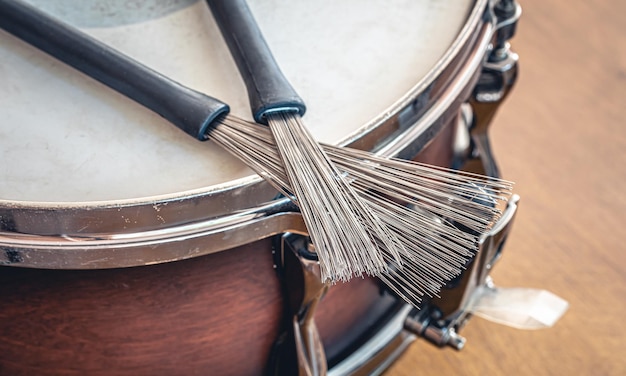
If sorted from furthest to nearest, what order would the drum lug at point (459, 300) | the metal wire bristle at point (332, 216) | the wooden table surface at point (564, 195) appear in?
the wooden table surface at point (564, 195) → the drum lug at point (459, 300) → the metal wire bristle at point (332, 216)

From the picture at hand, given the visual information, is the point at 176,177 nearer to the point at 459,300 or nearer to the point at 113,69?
the point at 113,69

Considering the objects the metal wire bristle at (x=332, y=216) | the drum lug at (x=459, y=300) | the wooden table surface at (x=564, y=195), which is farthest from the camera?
the wooden table surface at (x=564, y=195)

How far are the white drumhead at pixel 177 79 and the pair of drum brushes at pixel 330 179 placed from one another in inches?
0.8

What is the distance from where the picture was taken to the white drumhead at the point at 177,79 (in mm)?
532

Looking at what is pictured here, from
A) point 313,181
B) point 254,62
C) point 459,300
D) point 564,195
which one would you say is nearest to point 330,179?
point 313,181

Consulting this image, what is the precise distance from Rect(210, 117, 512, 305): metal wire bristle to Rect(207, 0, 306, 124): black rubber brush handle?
0.07 feet

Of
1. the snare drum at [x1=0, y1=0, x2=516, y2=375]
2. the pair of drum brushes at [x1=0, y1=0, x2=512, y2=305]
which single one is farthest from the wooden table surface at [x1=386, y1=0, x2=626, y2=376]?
the pair of drum brushes at [x1=0, y1=0, x2=512, y2=305]

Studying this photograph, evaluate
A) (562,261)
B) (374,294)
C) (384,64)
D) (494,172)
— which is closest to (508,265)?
(562,261)

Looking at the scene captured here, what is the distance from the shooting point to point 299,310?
A: 605mm

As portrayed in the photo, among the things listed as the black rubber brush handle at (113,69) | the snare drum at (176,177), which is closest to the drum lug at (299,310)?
the snare drum at (176,177)

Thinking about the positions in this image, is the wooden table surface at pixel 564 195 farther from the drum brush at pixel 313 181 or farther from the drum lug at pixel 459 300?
the drum brush at pixel 313 181

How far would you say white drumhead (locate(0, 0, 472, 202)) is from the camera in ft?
1.74

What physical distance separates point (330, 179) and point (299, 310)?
0.15m

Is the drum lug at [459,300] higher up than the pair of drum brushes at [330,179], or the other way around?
the pair of drum brushes at [330,179]
